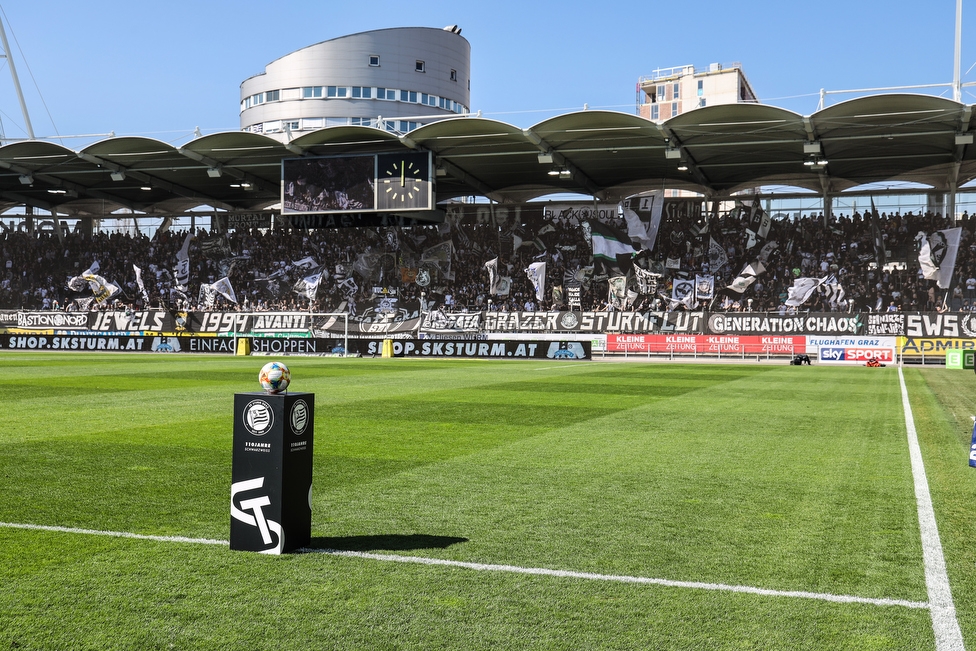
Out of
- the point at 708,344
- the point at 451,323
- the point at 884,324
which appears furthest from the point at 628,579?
the point at 451,323

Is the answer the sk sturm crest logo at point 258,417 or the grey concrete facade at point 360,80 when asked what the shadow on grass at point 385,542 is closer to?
the sk sturm crest logo at point 258,417

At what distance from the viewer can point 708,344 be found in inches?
1826

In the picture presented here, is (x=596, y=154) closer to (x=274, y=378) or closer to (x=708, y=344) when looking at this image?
(x=708, y=344)

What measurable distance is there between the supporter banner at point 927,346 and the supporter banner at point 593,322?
10190mm

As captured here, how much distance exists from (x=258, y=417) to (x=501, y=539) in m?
1.93

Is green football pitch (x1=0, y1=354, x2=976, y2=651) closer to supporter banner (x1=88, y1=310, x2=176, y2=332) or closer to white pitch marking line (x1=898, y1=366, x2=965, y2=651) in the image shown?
white pitch marking line (x1=898, y1=366, x2=965, y2=651)

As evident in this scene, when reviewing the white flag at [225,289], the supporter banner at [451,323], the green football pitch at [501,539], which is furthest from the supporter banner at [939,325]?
the white flag at [225,289]

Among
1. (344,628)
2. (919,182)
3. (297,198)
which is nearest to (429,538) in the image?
(344,628)

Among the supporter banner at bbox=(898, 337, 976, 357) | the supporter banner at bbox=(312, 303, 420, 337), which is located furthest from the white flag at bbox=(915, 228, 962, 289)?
the supporter banner at bbox=(312, 303, 420, 337)

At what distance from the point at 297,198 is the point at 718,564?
4744 centimetres

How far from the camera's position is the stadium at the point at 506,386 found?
16.1ft

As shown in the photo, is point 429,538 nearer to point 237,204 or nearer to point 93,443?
point 93,443

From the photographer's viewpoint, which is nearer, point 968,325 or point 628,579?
point 628,579

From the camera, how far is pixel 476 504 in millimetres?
7574
